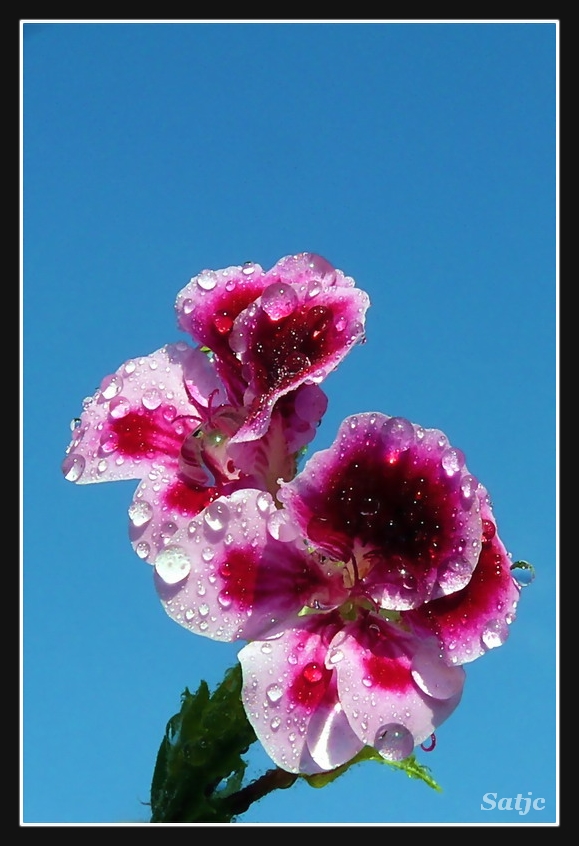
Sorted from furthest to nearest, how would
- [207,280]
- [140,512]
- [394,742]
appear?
[207,280]
[140,512]
[394,742]

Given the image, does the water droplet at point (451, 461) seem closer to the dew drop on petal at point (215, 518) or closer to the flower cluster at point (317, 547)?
the flower cluster at point (317, 547)

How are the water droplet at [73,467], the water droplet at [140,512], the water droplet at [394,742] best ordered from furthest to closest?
the water droplet at [73,467] < the water droplet at [140,512] < the water droplet at [394,742]

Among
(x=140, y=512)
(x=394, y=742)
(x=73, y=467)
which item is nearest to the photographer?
(x=394, y=742)

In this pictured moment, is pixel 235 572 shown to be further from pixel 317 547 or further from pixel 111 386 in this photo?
pixel 111 386

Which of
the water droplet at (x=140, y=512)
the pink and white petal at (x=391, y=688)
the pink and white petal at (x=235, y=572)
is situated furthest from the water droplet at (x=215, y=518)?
the pink and white petal at (x=391, y=688)

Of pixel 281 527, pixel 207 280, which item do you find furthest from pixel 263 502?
pixel 207 280

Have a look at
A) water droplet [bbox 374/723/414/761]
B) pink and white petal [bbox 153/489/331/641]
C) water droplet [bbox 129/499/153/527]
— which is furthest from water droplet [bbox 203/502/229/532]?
water droplet [bbox 374/723/414/761]
